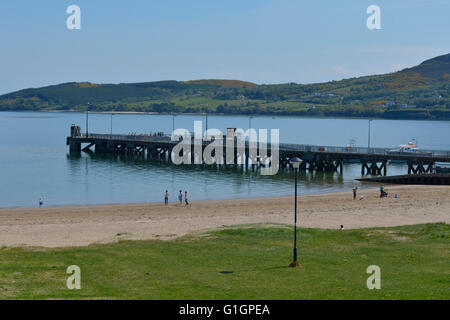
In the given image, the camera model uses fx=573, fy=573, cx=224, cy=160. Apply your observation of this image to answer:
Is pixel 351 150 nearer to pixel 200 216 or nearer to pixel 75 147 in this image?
pixel 200 216

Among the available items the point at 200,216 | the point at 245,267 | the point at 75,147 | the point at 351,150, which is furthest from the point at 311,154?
the point at 245,267

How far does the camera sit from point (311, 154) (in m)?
74.2

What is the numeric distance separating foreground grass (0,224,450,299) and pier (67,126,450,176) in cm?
3837

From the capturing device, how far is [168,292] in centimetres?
1800

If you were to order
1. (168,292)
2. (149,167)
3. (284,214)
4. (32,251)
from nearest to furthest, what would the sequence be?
1. (168,292)
2. (32,251)
3. (284,214)
4. (149,167)

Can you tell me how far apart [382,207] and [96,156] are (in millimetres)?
62774

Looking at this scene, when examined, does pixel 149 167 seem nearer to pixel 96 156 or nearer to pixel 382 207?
pixel 96 156

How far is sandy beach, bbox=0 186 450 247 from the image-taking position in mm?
32094

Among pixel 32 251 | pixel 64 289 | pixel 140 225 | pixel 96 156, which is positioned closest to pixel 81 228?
pixel 140 225

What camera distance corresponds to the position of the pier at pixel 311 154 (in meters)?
66.5

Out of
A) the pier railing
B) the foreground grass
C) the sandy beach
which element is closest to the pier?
the pier railing

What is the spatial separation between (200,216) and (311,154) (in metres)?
37.1

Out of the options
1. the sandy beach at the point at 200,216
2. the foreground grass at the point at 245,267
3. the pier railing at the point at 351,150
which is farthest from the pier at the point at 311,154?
the foreground grass at the point at 245,267

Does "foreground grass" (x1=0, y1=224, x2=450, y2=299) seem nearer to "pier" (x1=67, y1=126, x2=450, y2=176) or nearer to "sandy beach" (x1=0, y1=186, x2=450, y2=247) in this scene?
"sandy beach" (x1=0, y1=186, x2=450, y2=247)
